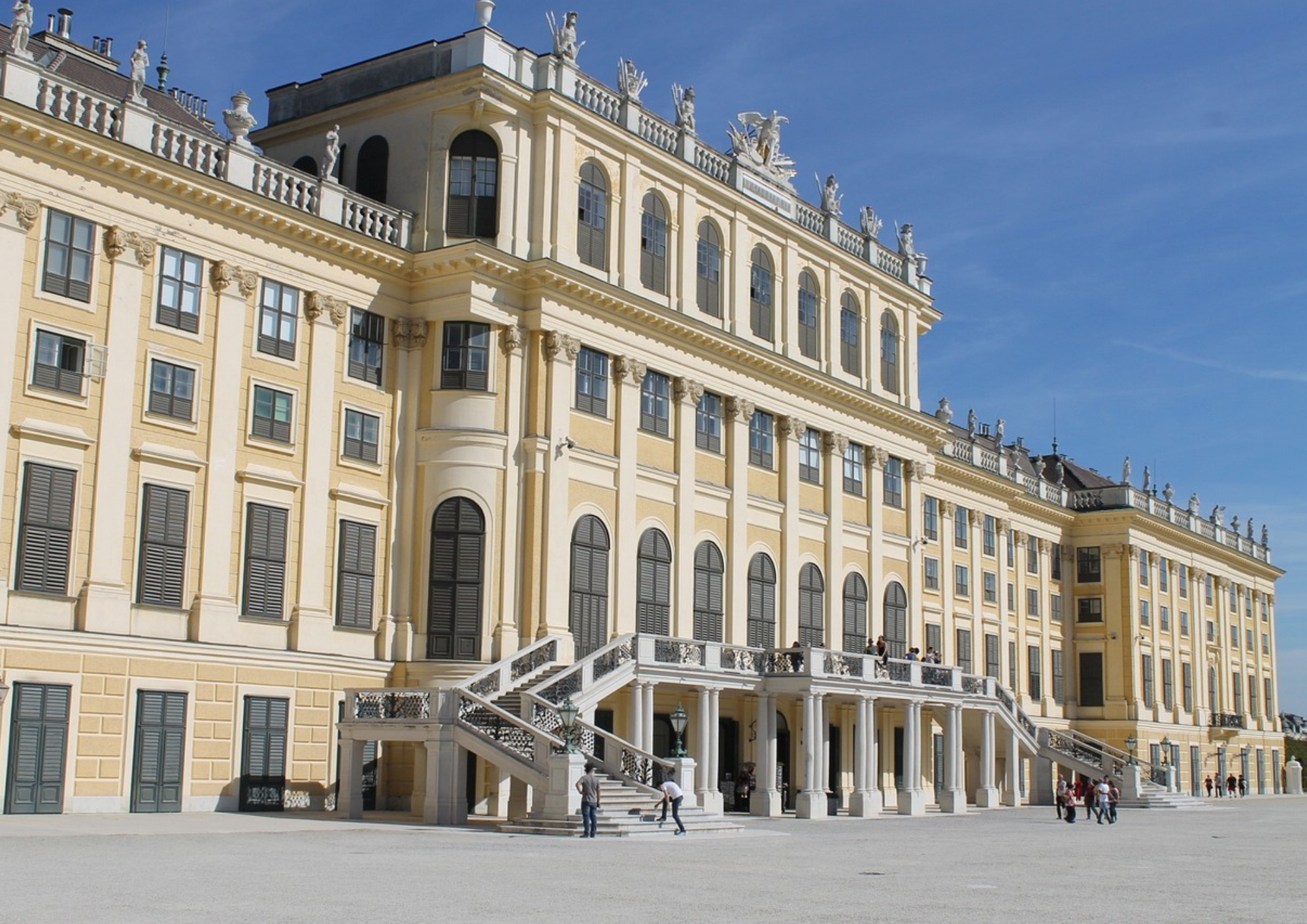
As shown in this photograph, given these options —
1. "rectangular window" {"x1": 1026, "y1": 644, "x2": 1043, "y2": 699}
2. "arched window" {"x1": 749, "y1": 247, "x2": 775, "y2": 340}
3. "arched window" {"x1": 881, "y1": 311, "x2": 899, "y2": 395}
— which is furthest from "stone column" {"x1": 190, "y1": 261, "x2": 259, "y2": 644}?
"rectangular window" {"x1": 1026, "y1": 644, "x2": 1043, "y2": 699}

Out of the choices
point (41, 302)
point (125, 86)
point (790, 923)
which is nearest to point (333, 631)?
point (41, 302)

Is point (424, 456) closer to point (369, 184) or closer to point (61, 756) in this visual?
point (369, 184)

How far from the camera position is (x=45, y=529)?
31234 millimetres

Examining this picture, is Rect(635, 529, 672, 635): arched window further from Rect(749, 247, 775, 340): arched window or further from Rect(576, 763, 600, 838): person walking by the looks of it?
Rect(576, 763, 600, 838): person walking

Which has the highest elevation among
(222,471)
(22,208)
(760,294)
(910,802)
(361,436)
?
(760,294)

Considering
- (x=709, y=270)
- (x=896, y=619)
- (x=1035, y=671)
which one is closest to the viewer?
(x=709, y=270)

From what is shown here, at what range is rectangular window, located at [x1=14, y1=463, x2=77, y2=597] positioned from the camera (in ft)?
101

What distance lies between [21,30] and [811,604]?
28.6 m

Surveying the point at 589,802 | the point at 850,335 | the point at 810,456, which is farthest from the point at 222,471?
the point at 850,335

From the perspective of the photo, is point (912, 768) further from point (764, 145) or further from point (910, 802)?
point (764, 145)

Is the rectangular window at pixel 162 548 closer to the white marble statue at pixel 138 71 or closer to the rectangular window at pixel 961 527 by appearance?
the white marble statue at pixel 138 71

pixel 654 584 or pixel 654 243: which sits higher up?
pixel 654 243

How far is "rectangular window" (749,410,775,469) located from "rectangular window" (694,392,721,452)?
1460 mm

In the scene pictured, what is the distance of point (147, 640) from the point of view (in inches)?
1286
